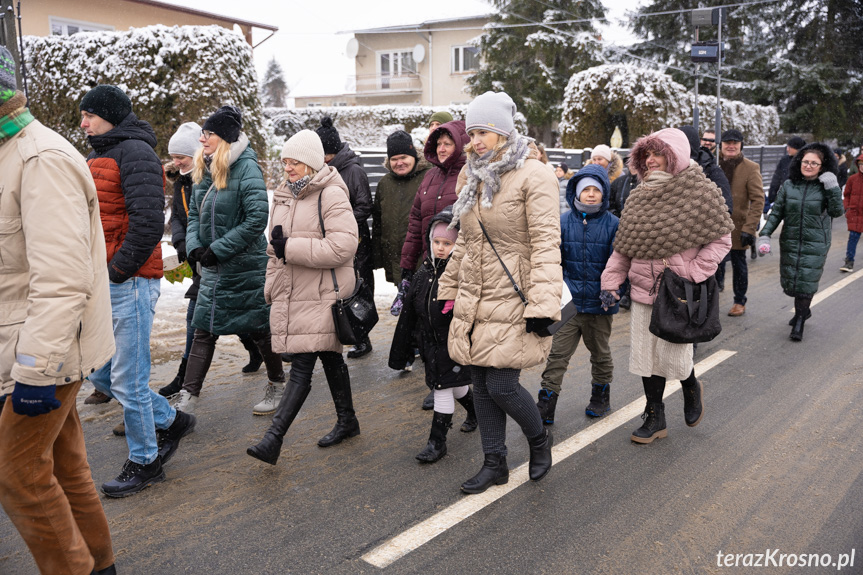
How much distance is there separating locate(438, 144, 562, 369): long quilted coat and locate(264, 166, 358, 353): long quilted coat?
87cm

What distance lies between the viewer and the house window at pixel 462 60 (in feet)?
126

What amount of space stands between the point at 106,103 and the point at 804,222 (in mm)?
6752

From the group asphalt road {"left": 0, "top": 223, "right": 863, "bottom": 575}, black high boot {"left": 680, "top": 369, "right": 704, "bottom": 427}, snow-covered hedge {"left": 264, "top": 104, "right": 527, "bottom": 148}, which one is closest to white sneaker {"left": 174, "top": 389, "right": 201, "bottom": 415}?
asphalt road {"left": 0, "top": 223, "right": 863, "bottom": 575}

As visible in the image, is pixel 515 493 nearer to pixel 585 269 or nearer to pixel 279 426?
pixel 279 426

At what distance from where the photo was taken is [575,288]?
4.99 metres

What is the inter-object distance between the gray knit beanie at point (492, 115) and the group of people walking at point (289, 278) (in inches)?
0.4

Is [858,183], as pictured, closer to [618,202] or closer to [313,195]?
[618,202]

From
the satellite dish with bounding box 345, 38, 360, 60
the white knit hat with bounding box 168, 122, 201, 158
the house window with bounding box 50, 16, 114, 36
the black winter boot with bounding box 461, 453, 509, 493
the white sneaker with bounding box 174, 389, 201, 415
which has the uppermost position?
the satellite dish with bounding box 345, 38, 360, 60

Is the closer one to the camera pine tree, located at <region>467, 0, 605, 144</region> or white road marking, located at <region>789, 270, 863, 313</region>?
white road marking, located at <region>789, 270, 863, 313</region>

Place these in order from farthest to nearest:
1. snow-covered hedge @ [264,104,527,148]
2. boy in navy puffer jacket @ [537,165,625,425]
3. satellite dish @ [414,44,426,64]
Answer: satellite dish @ [414,44,426,64] < snow-covered hedge @ [264,104,527,148] < boy in navy puffer jacket @ [537,165,625,425]

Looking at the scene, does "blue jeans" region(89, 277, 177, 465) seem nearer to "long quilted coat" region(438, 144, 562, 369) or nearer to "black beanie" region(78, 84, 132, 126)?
"black beanie" region(78, 84, 132, 126)

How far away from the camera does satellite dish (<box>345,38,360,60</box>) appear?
4009cm

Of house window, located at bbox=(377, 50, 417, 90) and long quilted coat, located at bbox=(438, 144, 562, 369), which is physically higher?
house window, located at bbox=(377, 50, 417, 90)

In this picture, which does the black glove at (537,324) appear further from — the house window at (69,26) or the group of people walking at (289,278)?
the house window at (69,26)
